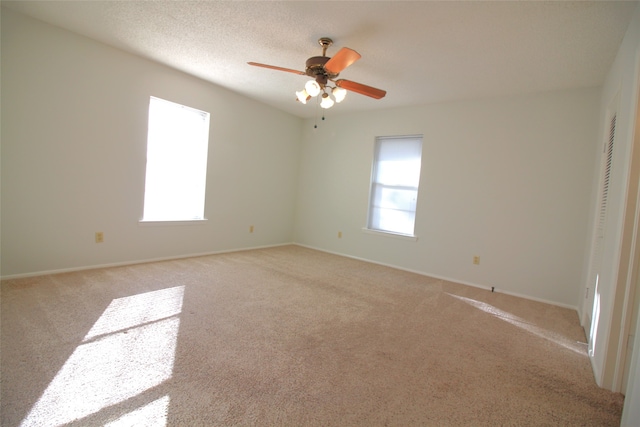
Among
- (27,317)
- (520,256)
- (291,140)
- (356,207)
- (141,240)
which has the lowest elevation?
(27,317)

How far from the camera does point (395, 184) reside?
15.0 feet

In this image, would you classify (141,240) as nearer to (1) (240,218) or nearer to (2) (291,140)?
(1) (240,218)

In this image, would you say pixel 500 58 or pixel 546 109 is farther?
pixel 546 109

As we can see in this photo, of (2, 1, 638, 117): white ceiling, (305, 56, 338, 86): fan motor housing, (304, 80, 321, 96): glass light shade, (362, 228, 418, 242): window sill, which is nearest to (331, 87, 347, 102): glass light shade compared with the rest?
(305, 56, 338, 86): fan motor housing

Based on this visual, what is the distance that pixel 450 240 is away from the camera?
4004 mm

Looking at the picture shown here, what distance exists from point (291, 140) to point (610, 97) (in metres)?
4.24

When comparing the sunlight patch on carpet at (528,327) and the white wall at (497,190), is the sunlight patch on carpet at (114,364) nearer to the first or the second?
the sunlight patch on carpet at (528,327)

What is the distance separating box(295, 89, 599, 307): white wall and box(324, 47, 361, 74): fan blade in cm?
234

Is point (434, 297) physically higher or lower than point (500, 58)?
lower

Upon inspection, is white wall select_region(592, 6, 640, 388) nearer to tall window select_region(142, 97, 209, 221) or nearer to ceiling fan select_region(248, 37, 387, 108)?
ceiling fan select_region(248, 37, 387, 108)

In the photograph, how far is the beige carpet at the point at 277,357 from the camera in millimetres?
1388

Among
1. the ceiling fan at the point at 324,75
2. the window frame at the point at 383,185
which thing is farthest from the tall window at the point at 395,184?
the ceiling fan at the point at 324,75

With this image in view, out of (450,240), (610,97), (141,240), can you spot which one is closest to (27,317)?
(141,240)

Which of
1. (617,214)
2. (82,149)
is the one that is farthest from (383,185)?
(82,149)
